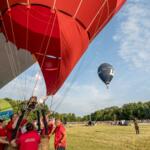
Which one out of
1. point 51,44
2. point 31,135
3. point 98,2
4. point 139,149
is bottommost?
point 31,135

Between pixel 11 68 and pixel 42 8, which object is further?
pixel 11 68

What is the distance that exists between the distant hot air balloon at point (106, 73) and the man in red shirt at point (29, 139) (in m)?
24.1

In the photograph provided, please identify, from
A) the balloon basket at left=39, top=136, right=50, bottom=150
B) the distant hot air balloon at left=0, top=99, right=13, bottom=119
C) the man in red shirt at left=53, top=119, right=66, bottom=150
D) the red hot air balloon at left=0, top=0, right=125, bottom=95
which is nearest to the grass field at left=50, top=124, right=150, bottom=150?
the distant hot air balloon at left=0, top=99, right=13, bottom=119

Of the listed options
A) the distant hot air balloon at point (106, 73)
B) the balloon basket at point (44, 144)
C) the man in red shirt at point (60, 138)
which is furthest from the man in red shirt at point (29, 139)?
the distant hot air balloon at point (106, 73)

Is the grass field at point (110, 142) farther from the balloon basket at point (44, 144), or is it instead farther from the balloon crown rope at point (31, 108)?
the balloon crown rope at point (31, 108)

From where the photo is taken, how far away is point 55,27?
9.07 meters

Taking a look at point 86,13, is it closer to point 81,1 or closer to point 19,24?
point 81,1

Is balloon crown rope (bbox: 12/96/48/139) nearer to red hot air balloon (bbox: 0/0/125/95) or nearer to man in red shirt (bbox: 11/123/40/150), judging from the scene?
man in red shirt (bbox: 11/123/40/150)

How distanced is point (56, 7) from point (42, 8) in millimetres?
304

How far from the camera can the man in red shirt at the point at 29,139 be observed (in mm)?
7055

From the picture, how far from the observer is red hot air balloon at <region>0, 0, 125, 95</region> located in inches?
343

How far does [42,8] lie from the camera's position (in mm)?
8656

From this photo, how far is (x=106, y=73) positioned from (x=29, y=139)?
24.7m

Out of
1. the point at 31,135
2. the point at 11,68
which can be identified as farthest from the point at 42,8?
the point at 11,68
